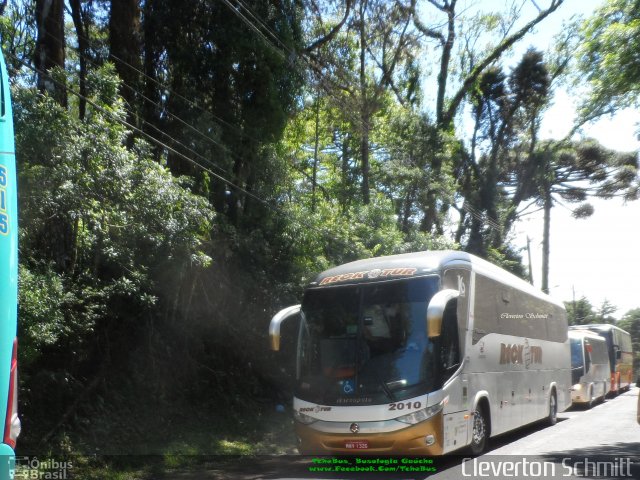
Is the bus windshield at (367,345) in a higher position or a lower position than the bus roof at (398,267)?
lower

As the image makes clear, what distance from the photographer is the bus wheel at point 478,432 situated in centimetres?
1121

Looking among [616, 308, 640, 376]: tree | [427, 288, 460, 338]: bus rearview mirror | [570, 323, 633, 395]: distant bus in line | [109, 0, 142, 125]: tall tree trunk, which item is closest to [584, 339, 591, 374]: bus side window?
[570, 323, 633, 395]: distant bus in line

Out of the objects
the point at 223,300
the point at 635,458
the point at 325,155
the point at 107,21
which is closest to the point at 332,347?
the point at 635,458

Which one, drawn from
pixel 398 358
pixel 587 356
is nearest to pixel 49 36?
pixel 398 358

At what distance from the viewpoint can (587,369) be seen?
2492cm

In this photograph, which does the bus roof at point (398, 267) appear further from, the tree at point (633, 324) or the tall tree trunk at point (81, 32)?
the tree at point (633, 324)

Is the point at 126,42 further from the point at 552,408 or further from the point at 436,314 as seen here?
the point at 552,408

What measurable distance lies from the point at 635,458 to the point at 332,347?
5.23 meters

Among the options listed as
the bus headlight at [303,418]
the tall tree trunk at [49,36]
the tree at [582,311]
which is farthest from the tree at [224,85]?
the tree at [582,311]

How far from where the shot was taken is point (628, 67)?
37.6 feet

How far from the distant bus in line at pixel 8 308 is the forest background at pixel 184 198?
584 cm

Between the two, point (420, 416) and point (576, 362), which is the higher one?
point (420, 416)

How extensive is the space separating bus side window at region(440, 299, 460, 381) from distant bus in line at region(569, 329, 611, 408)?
52.7ft

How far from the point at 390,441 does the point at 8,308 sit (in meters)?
6.94
